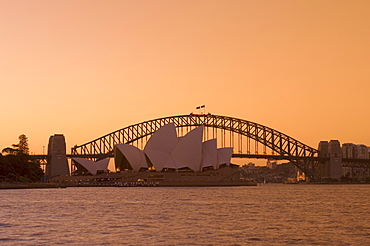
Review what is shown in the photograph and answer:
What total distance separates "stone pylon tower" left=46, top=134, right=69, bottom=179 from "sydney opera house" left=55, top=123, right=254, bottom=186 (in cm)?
1225

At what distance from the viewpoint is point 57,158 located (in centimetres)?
13850

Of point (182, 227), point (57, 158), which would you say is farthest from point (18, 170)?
point (182, 227)

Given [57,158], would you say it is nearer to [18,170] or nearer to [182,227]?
[18,170]

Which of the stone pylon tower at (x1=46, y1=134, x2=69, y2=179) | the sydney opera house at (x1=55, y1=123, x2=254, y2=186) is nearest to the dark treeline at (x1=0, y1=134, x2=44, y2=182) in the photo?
the sydney opera house at (x1=55, y1=123, x2=254, y2=186)

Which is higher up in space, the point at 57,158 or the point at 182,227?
the point at 57,158

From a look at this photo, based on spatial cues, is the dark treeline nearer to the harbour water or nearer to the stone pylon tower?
the stone pylon tower

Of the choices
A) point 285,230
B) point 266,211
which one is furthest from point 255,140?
point 285,230

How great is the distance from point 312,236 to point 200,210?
16730 mm

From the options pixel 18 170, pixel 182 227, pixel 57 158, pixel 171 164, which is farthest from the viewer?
pixel 57 158

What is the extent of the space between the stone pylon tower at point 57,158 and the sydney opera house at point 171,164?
1225cm

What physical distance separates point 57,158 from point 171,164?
35038 millimetres

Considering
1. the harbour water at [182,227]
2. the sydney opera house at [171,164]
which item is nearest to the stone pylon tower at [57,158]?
the sydney opera house at [171,164]

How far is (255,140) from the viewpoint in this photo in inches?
5719

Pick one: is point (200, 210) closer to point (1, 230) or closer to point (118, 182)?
point (1, 230)
